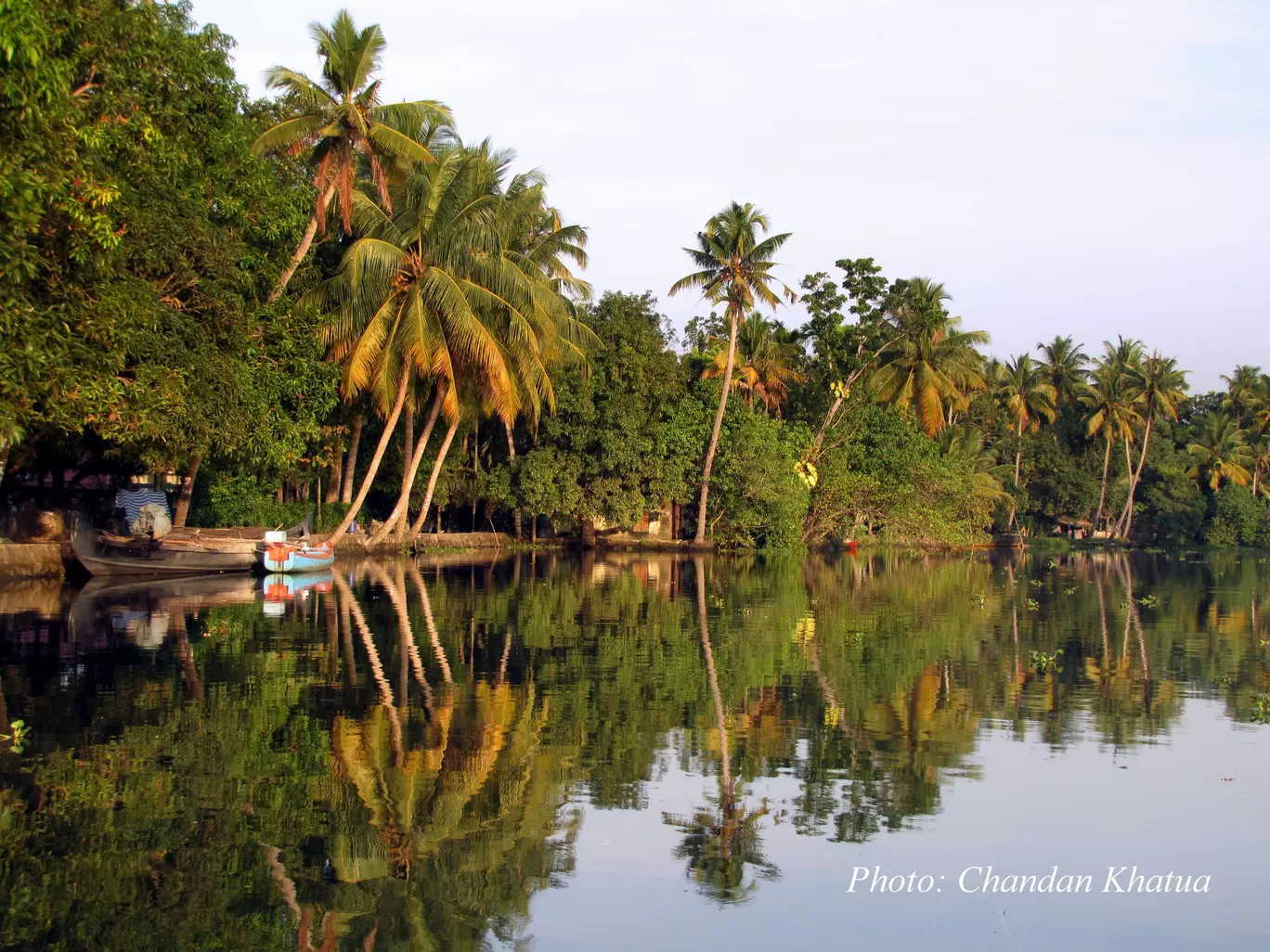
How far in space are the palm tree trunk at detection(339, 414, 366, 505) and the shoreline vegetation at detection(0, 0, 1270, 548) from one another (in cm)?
18

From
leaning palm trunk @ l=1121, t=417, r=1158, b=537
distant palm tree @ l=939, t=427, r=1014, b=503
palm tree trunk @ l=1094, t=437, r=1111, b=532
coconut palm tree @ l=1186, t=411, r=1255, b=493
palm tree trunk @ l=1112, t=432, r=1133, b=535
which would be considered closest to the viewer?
distant palm tree @ l=939, t=427, r=1014, b=503

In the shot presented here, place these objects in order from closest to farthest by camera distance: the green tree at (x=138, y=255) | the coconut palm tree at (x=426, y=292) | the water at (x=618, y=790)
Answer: the water at (x=618, y=790), the green tree at (x=138, y=255), the coconut palm tree at (x=426, y=292)

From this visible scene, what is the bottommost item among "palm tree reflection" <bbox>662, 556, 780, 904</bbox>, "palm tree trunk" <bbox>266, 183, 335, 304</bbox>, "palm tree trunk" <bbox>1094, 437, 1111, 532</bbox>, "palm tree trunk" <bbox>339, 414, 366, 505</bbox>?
"palm tree reflection" <bbox>662, 556, 780, 904</bbox>

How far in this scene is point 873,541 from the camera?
5500 centimetres

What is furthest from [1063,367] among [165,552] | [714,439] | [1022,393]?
[165,552]

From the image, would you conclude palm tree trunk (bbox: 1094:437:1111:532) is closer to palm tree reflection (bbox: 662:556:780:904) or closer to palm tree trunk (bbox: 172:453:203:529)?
palm tree trunk (bbox: 172:453:203:529)

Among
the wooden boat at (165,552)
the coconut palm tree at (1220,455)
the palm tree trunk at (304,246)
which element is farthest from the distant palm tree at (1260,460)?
the wooden boat at (165,552)

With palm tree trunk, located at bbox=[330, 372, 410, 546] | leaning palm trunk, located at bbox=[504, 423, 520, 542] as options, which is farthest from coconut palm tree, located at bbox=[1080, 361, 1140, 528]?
palm tree trunk, located at bbox=[330, 372, 410, 546]

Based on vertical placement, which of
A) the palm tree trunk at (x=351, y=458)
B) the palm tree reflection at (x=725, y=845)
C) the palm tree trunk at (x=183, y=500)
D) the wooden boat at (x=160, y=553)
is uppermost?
the palm tree trunk at (x=351, y=458)

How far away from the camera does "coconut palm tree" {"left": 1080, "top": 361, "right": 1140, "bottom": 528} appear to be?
67.2m

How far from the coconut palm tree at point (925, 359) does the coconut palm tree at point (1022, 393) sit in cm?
1478

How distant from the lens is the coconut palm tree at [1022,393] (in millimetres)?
68312

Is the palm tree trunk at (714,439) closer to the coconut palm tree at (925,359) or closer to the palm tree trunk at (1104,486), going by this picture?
the coconut palm tree at (925,359)

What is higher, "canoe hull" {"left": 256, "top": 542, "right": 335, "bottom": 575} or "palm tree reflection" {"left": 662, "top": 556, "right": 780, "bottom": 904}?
"canoe hull" {"left": 256, "top": 542, "right": 335, "bottom": 575}
